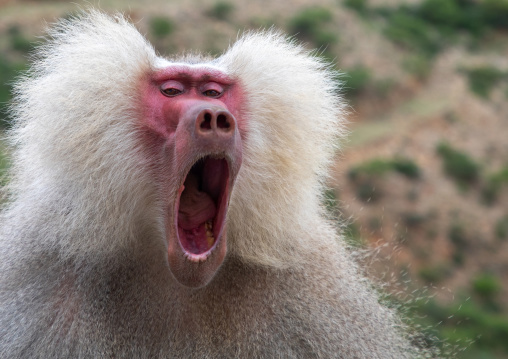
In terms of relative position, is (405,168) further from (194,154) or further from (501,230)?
(194,154)

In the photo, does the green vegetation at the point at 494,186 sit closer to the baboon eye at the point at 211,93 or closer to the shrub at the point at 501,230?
the shrub at the point at 501,230

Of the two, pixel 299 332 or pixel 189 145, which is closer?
pixel 189 145

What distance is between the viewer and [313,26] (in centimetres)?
2659

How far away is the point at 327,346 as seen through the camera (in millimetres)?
3514

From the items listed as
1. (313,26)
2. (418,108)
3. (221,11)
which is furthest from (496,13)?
(221,11)

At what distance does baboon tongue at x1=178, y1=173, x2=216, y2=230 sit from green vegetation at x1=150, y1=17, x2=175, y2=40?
21.4 metres

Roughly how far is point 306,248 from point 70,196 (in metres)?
1.23

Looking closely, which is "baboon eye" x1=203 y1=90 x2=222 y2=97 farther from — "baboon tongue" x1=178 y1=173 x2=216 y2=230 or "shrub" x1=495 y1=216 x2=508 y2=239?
"shrub" x1=495 y1=216 x2=508 y2=239

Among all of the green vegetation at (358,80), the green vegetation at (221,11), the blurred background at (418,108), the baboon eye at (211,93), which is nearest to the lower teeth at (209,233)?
the baboon eye at (211,93)

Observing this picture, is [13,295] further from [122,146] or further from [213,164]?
[213,164]

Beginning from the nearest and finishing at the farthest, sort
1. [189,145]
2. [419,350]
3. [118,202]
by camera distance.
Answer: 1. [189,145]
2. [118,202]
3. [419,350]

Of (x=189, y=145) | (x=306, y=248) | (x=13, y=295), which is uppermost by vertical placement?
(x=189, y=145)

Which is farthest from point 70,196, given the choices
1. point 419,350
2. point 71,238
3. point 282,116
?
point 419,350

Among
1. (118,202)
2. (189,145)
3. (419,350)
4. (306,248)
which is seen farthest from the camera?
(419,350)
